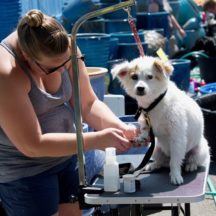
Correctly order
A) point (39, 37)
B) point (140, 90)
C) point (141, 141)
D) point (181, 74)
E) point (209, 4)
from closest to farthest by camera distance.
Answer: point (39, 37)
point (141, 141)
point (140, 90)
point (181, 74)
point (209, 4)

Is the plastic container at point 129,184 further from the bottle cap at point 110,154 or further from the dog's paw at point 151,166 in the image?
the dog's paw at point 151,166

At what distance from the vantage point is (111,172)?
7.05ft

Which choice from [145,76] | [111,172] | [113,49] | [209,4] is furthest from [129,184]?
[209,4]

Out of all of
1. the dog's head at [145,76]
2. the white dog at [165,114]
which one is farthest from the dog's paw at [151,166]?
the dog's head at [145,76]

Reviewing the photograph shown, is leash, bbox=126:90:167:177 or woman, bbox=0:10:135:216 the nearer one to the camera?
woman, bbox=0:10:135:216

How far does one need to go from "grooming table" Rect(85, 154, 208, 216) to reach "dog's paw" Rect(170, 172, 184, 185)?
19 mm

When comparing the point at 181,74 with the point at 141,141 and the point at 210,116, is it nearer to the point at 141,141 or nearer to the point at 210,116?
the point at 210,116

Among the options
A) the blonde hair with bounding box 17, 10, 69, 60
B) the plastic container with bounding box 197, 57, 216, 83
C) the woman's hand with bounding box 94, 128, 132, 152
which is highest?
the blonde hair with bounding box 17, 10, 69, 60

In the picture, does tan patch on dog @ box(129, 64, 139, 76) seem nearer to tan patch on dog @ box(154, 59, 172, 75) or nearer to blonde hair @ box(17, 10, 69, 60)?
tan patch on dog @ box(154, 59, 172, 75)

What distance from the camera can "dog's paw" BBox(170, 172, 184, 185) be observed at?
2296 millimetres

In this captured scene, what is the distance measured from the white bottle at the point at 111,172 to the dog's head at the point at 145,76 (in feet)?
1.57

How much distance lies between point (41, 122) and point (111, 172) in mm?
435

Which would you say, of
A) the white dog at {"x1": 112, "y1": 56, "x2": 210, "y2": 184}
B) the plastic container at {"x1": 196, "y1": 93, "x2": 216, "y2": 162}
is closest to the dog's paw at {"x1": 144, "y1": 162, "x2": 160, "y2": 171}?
the white dog at {"x1": 112, "y1": 56, "x2": 210, "y2": 184}

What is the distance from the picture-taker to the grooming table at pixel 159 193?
6.88 ft
